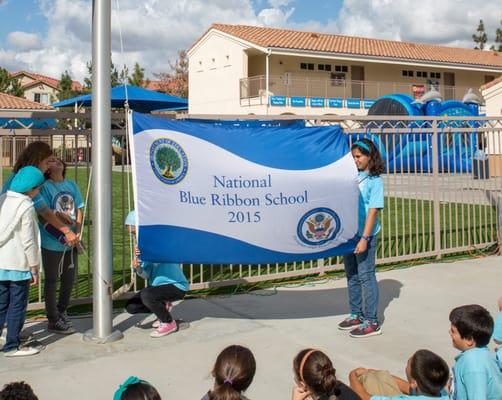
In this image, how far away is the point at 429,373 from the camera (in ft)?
11.1

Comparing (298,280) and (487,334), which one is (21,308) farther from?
(298,280)

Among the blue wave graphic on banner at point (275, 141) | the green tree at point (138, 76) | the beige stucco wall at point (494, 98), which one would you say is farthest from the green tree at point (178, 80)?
the blue wave graphic on banner at point (275, 141)

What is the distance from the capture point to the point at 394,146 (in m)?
8.49

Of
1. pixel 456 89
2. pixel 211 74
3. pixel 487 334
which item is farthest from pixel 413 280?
pixel 456 89

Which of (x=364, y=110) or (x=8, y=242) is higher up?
(x=364, y=110)

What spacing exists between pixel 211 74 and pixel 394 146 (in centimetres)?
3890

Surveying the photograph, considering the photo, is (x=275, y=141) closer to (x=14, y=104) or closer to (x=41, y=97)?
(x=14, y=104)

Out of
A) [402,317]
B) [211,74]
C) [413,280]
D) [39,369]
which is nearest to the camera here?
[39,369]

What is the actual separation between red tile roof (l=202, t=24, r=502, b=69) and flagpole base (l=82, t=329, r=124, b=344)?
36.0 metres

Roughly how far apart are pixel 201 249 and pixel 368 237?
148 cm

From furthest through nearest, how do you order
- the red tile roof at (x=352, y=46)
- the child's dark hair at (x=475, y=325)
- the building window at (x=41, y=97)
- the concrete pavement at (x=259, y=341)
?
the building window at (x=41, y=97), the red tile roof at (x=352, y=46), the concrete pavement at (x=259, y=341), the child's dark hair at (x=475, y=325)

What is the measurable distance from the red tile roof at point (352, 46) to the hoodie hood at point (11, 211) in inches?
1431

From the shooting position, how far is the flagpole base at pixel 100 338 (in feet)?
18.3

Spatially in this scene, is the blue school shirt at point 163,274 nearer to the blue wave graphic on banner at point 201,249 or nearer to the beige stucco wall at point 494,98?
the blue wave graphic on banner at point 201,249
